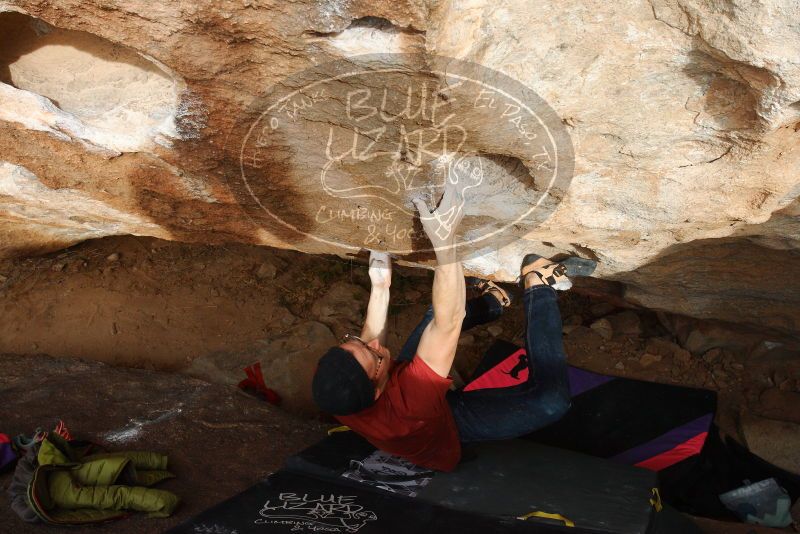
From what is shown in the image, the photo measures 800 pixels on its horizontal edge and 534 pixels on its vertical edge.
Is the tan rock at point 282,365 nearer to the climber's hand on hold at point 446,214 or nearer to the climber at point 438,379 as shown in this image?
the climber at point 438,379

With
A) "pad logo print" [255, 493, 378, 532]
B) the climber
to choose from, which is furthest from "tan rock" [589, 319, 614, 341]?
"pad logo print" [255, 493, 378, 532]

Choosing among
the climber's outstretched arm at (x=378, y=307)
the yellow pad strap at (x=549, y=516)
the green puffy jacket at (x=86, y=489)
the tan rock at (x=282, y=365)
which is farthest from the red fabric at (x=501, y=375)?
the green puffy jacket at (x=86, y=489)

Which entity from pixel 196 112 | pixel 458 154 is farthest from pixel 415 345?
pixel 196 112

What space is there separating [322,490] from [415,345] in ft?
2.49

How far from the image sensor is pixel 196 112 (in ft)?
7.50

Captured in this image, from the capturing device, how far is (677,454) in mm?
3461

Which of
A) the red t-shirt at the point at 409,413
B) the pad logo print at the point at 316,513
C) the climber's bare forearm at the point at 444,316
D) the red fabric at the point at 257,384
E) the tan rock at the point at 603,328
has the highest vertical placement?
the climber's bare forearm at the point at 444,316

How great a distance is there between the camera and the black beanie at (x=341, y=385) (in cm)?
226

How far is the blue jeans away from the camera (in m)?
2.65

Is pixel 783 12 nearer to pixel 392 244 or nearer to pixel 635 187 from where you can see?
pixel 635 187

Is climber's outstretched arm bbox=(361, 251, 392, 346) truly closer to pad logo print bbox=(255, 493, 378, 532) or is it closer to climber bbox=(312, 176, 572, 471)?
climber bbox=(312, 176, 572, 471)

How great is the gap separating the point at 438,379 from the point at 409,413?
168mm

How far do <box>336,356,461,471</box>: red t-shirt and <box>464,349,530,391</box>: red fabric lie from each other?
1367mm

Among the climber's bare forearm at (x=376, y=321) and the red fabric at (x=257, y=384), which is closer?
the climber's bare forearm at (x=376, y=321)
